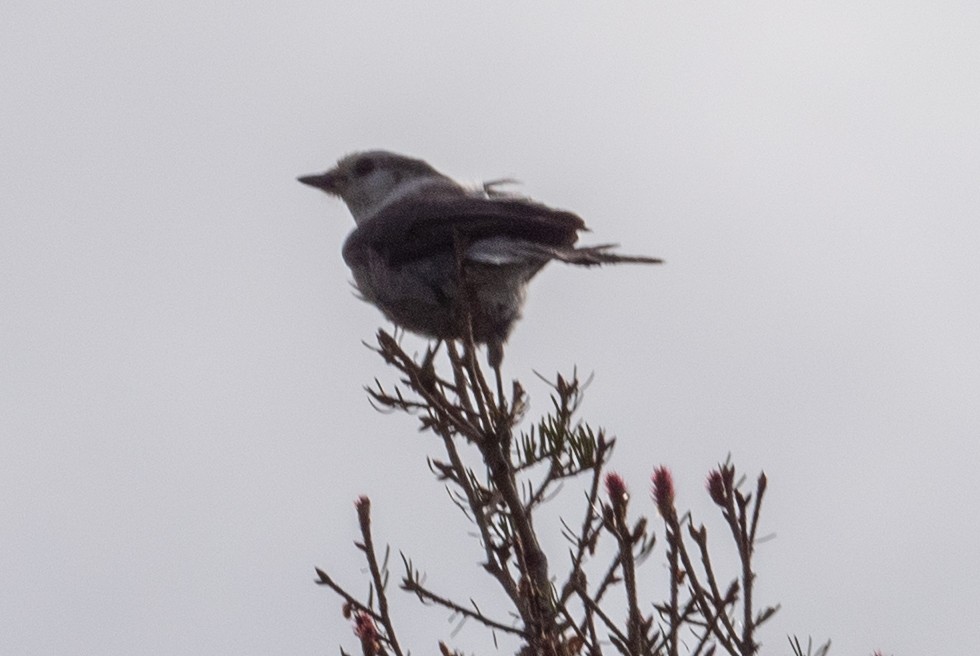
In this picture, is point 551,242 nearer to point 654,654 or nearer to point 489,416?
point 489,416

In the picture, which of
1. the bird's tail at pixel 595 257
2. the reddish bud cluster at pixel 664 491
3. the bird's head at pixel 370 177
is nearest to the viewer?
the reddish bud cluster at pixel 664 491

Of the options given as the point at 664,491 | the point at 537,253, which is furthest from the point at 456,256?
the point at 664,491

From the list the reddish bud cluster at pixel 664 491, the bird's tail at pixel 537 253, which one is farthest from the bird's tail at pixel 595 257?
the reddish bud cluster at pixel 664 491

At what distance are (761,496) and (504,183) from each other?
10.8 ft

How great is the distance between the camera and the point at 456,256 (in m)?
5.00

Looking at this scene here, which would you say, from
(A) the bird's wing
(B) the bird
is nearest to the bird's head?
(B) the bird

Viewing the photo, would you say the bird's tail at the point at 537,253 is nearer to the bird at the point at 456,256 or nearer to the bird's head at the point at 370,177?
the bird at the point at 456,256

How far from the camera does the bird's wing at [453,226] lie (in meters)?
5.22

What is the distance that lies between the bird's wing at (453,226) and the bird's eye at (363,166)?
4.20 feet

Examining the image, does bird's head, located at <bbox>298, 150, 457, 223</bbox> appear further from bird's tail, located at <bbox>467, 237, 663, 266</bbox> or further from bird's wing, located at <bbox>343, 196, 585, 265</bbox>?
bird's tail, located at <bbox>467, 237, 663, 266</bbox>

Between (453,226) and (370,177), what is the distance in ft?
Answer: 6.18

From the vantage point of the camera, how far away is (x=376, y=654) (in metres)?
3.49

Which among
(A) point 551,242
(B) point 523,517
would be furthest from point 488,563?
(A) point 551,242

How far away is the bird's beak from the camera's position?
719cm
